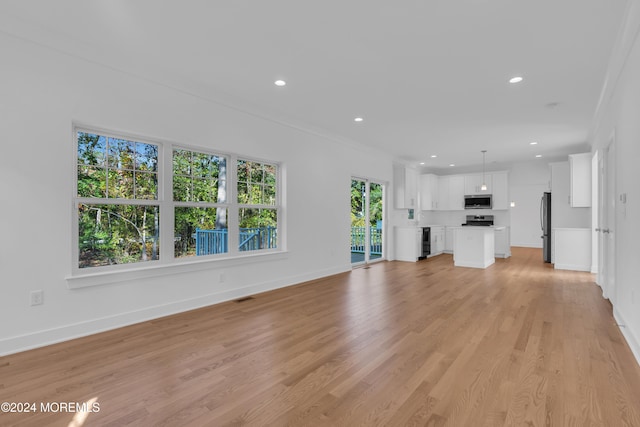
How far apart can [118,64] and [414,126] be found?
444 cm

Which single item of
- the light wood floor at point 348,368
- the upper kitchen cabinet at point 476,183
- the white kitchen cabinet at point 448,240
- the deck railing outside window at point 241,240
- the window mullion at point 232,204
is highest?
the upper kitchen cabinet at point 476,183

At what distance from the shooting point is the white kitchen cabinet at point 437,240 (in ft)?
30.0

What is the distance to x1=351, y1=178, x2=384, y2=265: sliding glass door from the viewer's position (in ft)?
25.2

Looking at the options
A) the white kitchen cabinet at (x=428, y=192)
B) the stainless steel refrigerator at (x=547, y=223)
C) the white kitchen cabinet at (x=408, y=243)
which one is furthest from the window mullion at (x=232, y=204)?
the stainless steel refrigerator at (x=547, y=223)

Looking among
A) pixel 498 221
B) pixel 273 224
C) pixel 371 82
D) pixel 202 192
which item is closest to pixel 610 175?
pixel 371 82

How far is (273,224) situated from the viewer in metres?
5.27

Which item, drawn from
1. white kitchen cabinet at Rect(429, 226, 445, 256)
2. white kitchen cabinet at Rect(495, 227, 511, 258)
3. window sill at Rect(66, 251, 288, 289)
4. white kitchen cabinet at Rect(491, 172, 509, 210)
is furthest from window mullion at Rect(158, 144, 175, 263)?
white kitchen cabinet at Rect(491, 172, 509, 210)

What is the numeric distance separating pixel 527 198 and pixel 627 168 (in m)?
8.44

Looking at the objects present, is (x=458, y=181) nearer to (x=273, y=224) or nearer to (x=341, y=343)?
(x=273, y=224)

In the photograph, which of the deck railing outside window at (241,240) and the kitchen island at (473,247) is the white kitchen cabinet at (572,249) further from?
the deck railing outside window at (241,240)

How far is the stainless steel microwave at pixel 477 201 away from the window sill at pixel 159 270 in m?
6.94

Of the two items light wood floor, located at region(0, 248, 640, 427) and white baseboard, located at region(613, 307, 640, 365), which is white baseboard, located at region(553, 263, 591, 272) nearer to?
light wood floor, located at region(0, 248, 640, 427)

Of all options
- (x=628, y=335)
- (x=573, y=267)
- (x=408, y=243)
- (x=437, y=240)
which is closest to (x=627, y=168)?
(x=628, y=335)

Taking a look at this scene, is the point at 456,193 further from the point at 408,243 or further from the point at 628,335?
the point at 628,335
